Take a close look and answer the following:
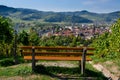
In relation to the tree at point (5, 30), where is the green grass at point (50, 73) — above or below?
below

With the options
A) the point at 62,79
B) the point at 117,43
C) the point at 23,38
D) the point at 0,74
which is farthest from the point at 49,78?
the point at 23,38

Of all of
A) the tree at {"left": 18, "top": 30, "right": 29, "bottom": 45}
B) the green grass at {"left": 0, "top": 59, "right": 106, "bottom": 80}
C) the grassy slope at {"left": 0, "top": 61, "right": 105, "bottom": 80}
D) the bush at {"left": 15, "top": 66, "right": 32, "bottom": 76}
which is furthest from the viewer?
the tree at {"left": 18, "top": 30, "right": 29, "bottom": 45}

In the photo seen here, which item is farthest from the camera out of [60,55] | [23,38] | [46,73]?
Result: [23,38]

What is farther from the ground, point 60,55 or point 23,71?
point 60,55

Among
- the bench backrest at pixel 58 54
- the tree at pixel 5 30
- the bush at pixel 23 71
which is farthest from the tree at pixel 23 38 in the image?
the bush at pixel 23 71

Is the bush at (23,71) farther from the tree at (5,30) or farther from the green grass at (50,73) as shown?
the tree at (5,30)

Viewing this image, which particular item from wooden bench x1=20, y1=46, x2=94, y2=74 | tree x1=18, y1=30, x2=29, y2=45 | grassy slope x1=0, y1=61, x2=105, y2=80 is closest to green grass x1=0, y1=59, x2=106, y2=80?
grassy slope x1=0, y1=61, x2=105, y2=80

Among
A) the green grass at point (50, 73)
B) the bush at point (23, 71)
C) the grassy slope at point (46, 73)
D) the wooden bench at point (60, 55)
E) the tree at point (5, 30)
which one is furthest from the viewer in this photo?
the tree at point (5, 30)

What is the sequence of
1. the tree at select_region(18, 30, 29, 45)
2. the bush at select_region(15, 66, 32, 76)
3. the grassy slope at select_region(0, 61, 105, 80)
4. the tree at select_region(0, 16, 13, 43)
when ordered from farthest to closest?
the tree at select_region(18, 30, 29, 45), the tree at select_region(0, 16, 13, 43), the bush at select_region(15, 66, 32, 76), the grassy slope at select_region(0, 61, 105, 80)

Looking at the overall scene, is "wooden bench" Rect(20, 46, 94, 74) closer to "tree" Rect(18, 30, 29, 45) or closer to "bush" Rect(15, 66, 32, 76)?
"bush" Rect(15, 66, 32, 76)

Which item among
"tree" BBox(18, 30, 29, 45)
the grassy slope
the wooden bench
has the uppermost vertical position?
the wooden bench

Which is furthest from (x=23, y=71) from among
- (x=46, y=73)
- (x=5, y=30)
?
(x=5, y=30)

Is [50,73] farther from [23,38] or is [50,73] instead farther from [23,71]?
[23,38]

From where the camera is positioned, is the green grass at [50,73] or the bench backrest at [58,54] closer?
the green grass at [50,73]
